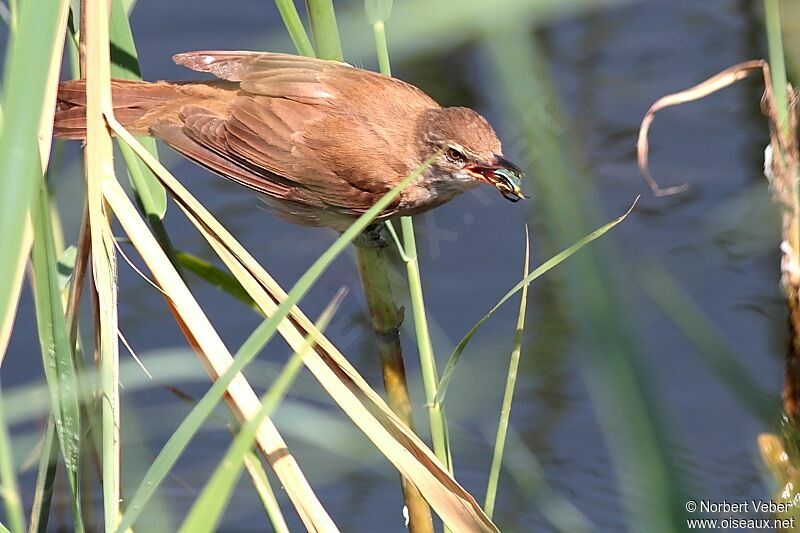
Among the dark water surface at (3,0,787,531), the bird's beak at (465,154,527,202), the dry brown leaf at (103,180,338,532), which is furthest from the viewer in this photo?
the dark water surface at (3,0,787,531)

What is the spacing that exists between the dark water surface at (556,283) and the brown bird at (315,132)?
354mm

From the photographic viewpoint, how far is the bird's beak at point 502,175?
2.80 m

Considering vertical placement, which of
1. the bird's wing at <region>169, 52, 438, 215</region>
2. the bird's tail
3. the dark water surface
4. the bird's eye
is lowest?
the dark water surface

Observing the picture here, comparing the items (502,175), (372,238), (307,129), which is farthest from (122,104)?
(502,175)

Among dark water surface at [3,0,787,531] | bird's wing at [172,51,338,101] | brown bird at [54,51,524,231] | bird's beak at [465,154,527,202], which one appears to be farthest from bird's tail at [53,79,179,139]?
bird's beak at [465,154,527,202]

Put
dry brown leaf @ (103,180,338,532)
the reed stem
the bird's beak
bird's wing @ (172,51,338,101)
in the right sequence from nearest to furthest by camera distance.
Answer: dry brown leaf @ (103,180,338,532), the reed stem, the bird's beak, bird's wing @ (172,51,338,101)

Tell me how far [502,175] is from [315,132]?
562mm

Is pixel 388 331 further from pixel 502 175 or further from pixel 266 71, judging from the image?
pixel 266 71

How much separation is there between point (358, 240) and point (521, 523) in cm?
148

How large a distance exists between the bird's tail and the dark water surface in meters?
0.42

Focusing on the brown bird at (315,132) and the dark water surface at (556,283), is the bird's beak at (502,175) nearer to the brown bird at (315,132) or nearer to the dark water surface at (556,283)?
the brown bird at (315,132)

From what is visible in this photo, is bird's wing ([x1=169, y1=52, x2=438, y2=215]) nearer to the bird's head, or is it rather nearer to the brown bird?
the brown bird

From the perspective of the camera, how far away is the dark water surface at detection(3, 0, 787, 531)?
12.4 ft

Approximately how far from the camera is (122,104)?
2865 millimetres
